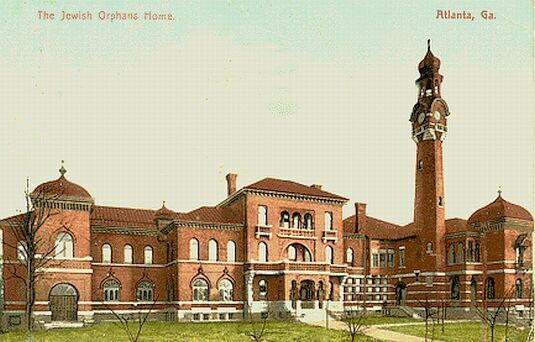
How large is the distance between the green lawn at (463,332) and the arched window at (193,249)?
10.6 meters

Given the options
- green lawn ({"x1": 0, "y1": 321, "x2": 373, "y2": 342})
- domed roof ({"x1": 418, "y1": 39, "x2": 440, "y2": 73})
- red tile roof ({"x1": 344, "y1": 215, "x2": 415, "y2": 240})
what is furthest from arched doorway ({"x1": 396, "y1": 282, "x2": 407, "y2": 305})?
domed roof ({"x1": 418, "y1": 39, "x2": 440, "y2": 73})

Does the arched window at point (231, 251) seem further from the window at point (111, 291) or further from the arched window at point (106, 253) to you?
the arched window at point (106, 253)

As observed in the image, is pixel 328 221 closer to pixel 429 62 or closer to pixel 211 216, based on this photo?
pixel 211 216

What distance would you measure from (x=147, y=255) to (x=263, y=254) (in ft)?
21.0

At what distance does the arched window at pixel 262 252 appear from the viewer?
2973 cm

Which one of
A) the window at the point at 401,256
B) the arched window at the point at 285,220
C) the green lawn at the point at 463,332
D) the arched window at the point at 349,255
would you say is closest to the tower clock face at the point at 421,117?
the arched window at the point at 285,220

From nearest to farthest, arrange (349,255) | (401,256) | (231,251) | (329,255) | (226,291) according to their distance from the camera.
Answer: (226,291), (231,251), (329,255), (349,255), (401,256)

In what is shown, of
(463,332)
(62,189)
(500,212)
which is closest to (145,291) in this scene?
(62,189)

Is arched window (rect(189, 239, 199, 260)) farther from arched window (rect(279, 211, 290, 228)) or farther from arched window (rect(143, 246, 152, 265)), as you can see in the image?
arched window (rect(279, 211, 290, 228))

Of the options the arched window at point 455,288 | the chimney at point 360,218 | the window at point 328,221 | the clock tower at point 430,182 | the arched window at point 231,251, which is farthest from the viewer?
the chimney at point 360,218

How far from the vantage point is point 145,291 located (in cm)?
3034

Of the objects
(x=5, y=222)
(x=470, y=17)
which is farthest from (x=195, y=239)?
(x=470, y=17)

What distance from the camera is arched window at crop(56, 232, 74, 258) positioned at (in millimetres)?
25469

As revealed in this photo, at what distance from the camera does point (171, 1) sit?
15.6 metres
